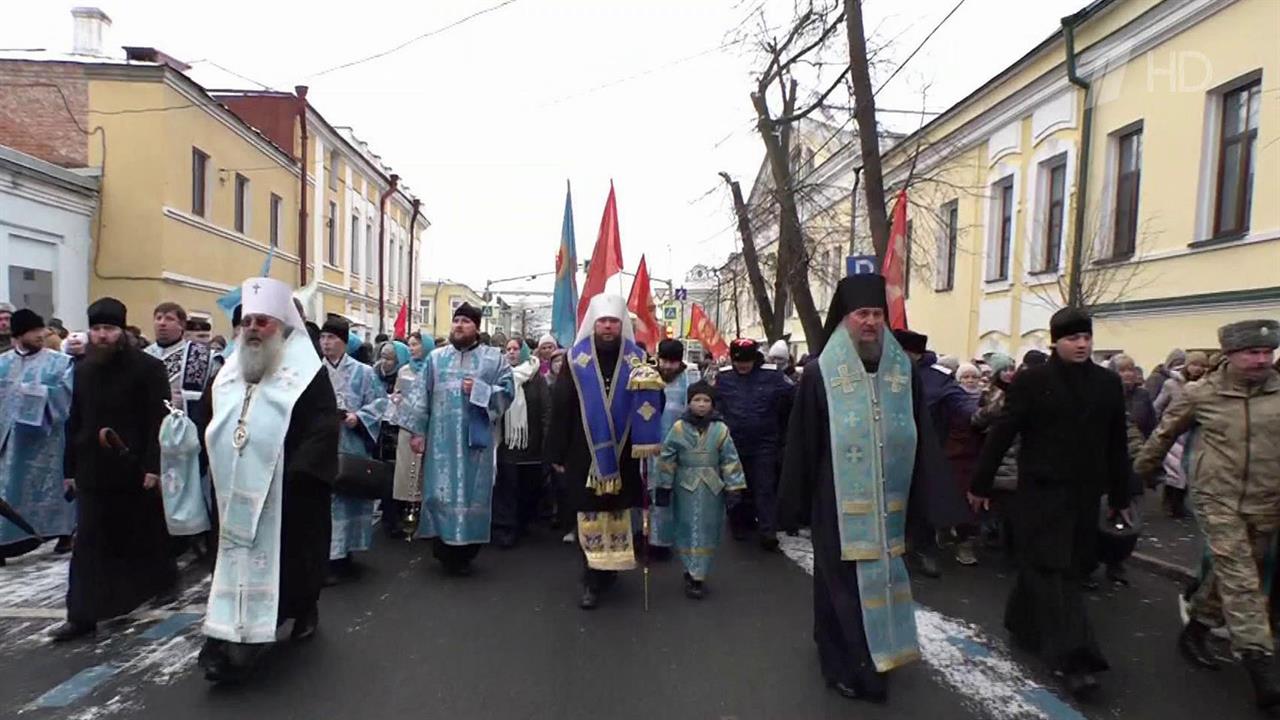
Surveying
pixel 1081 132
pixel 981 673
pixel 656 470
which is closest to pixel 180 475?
pixel 656 470

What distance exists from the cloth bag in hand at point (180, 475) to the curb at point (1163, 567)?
6.66 metres

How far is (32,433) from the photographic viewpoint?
22.0ft

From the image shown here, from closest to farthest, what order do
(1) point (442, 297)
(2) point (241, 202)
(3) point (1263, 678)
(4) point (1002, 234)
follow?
(3) point (1263, 678) → (4) point (1002, 234) → (2) point (241, 202) → (1) point (442, 297)

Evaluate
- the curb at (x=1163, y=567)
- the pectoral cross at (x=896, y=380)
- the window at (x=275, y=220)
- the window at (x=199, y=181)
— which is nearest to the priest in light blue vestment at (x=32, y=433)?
the pectoral cross at (x=896, y=380)

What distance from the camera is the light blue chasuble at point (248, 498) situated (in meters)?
4.14

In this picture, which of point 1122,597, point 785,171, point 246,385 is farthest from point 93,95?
point 1122,597

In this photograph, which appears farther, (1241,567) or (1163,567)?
(1163,567)

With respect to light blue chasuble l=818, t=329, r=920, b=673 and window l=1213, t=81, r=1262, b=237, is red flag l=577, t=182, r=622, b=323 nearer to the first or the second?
light blue chasuble l=818, t=329, r=920, b=673

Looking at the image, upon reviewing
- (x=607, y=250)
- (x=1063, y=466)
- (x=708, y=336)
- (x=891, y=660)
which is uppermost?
(x=607, y=250)

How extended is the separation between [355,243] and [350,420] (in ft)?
96.6

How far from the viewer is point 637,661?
471 centimetres

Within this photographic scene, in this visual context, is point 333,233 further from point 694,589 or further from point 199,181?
point 694,589

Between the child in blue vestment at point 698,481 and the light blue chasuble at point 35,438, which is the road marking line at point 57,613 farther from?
the child in blue vestment at point 698,481

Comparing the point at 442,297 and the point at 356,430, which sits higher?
the point at 442,297
